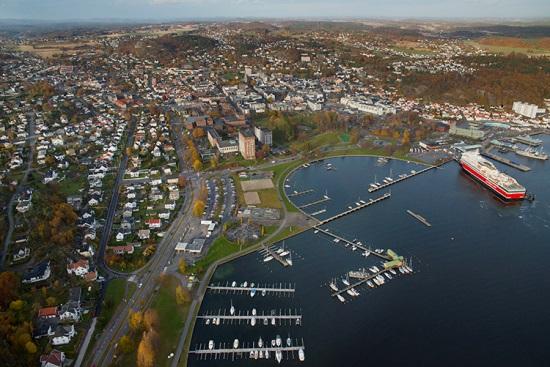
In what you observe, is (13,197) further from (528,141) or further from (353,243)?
(528,141)

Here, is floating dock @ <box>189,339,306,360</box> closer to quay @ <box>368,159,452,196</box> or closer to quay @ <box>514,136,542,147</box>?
quay @ <box>368,159,452,196</box>

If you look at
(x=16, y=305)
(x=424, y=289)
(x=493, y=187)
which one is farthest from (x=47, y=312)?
(x=493, y=187)

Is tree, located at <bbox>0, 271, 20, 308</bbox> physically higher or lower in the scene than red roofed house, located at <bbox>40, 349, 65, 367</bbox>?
higher

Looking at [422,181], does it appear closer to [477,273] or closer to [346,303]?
[477,273]

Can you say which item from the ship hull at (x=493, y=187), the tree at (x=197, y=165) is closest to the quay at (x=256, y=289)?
the tree at (x=197, y=165)

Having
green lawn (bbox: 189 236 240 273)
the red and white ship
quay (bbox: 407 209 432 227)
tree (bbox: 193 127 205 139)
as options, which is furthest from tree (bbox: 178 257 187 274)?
the red and white ship

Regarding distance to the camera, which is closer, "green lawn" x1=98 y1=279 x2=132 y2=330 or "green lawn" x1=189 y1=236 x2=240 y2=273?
"green lawn" x1=98 y1=279 x2=132 y2=330

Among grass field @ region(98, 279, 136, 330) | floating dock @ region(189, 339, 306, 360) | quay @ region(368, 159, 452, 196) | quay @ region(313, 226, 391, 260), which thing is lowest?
quay @ region(368, 159, 452, 196)
